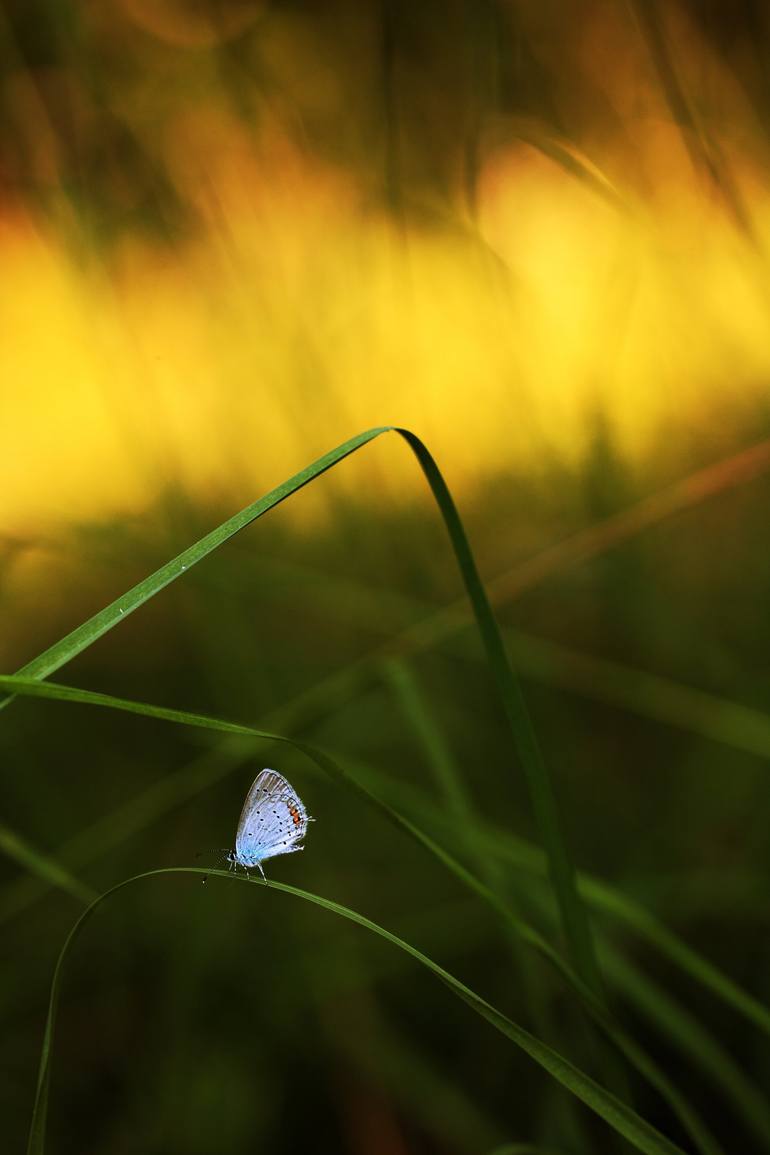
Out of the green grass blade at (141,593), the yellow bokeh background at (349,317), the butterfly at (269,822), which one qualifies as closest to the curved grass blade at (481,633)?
the green grass blade at (141,593)

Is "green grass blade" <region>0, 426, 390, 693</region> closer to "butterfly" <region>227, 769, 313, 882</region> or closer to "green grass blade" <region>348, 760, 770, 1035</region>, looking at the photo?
"butterfly" <region>227, 769, 313, 882</region>

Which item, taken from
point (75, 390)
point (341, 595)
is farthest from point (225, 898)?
point (75, 390)

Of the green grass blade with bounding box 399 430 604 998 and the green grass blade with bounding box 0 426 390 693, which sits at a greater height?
the green grass blade with bounding box 0 426 390 693

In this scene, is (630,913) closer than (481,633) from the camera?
No

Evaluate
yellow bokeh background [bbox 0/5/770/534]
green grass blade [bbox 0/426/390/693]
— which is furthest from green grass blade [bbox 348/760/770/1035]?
yellow bokeh background [bbox 0/5/770/534]

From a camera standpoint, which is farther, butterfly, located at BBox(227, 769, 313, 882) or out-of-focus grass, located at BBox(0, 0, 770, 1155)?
out-of-focus grass, located at BBox(0, 0, 770, 1155)

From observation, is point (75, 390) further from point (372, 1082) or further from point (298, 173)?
point (372, 1082)

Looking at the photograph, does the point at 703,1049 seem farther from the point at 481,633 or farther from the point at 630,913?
the point at 481,633

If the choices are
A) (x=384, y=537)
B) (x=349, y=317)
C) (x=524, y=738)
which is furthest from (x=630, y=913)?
(x=349, y=317)
